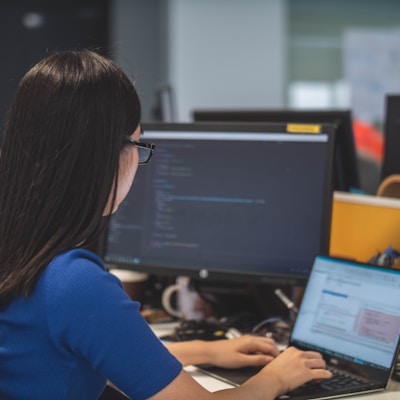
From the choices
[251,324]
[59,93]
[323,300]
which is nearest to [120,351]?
[59,93]

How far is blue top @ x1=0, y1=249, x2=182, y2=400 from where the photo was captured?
98 cm

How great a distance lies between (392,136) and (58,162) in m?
1.13

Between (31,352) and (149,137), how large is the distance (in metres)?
0.76

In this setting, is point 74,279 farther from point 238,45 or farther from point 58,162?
point 238,45

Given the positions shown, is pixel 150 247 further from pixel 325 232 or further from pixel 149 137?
pixel 325 232

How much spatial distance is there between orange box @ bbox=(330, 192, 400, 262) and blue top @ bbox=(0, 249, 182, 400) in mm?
778

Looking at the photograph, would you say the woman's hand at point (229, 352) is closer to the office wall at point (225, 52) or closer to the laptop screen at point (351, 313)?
the laptop screen at point (351, 313)

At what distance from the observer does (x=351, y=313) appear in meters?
1.39

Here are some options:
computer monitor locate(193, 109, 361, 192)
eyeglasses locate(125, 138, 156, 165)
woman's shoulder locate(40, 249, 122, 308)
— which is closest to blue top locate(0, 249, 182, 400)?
woman's shoulder locate(40, 249, 122, 308)

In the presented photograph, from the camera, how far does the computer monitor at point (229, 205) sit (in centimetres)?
159

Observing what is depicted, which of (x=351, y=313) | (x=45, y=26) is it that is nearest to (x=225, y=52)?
(x=45, y=26)

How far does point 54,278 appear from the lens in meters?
1.01

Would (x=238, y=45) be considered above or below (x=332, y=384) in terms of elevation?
above

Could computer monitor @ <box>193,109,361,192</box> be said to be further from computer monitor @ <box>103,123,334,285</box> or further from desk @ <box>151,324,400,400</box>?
desk @ <box>151,324,400,400</box>
